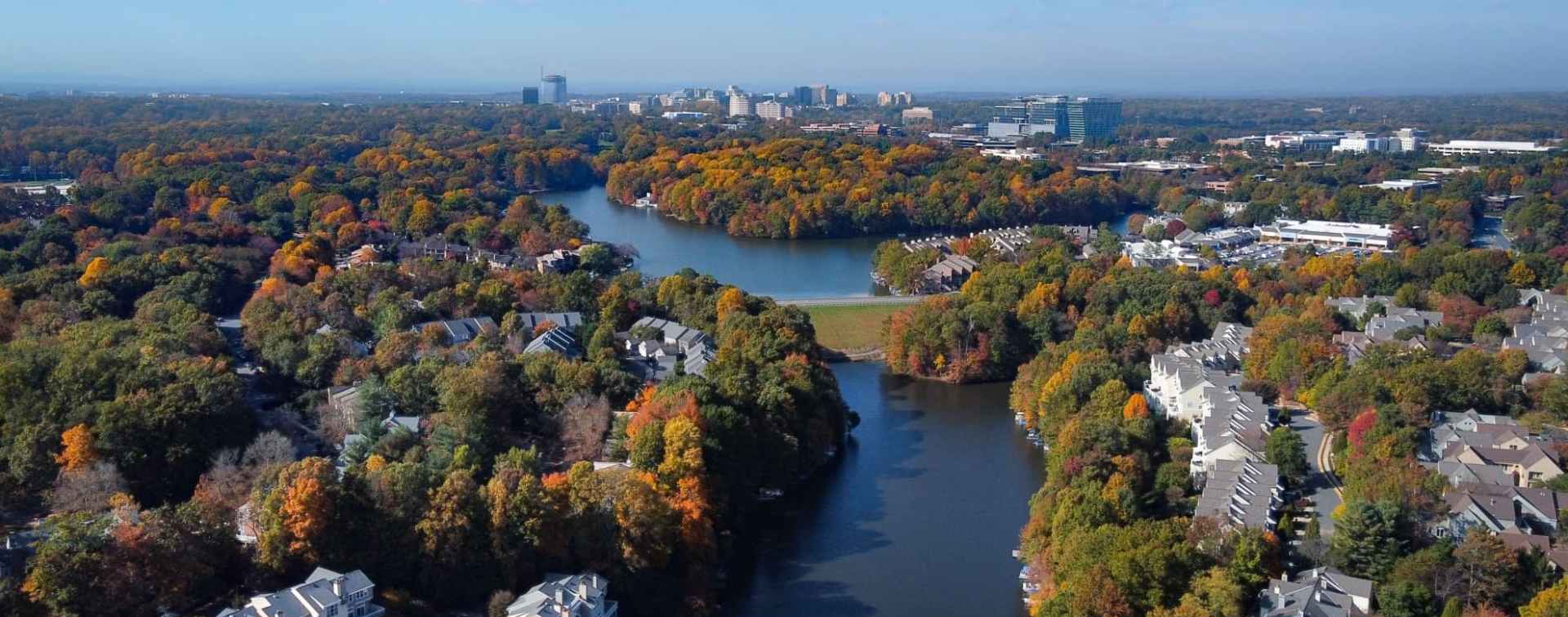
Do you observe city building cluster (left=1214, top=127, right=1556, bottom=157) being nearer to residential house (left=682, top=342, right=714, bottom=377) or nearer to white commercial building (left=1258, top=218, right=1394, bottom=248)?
white commercial building (left=1258, top=218, right=1394, bottom=248)

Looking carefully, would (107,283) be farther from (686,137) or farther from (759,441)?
(686,137)

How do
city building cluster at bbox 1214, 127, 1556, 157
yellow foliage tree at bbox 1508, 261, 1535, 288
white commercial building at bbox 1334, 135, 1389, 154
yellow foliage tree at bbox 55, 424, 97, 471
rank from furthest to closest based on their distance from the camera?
white commercial building at bbox 1334, 135, 1389, 154
city building cluster at bbox 1214, 127, 1556, 157
yellow foliage tree at bbox 1508, 261, 1535, 288
yellow foliage tree at bbox 55, 424, 97, 471

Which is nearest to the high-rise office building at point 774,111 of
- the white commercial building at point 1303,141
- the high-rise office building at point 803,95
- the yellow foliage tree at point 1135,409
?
the high-rise office building at point 803,95

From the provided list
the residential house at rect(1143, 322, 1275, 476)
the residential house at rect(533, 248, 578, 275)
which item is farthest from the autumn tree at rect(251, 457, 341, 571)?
the residential house at rect(533, 248, 578, 275)

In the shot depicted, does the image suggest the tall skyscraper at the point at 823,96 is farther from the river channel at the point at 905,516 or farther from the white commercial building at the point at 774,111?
the river channel at the point at 905,516

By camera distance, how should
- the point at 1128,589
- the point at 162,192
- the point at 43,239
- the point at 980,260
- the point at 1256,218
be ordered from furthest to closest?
1. the point at 1256,218
2. the point at 162,192
3. the point at 980,260
4. the point at 43,239
5. the point at 1128,589

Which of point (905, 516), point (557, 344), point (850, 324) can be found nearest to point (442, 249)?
point (850, 324)

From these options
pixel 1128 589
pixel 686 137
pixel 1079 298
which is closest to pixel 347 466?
pixel 1128 589

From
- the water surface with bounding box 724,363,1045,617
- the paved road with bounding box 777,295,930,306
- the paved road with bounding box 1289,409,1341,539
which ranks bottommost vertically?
the water surface with bounding box 724,363,1045,617
